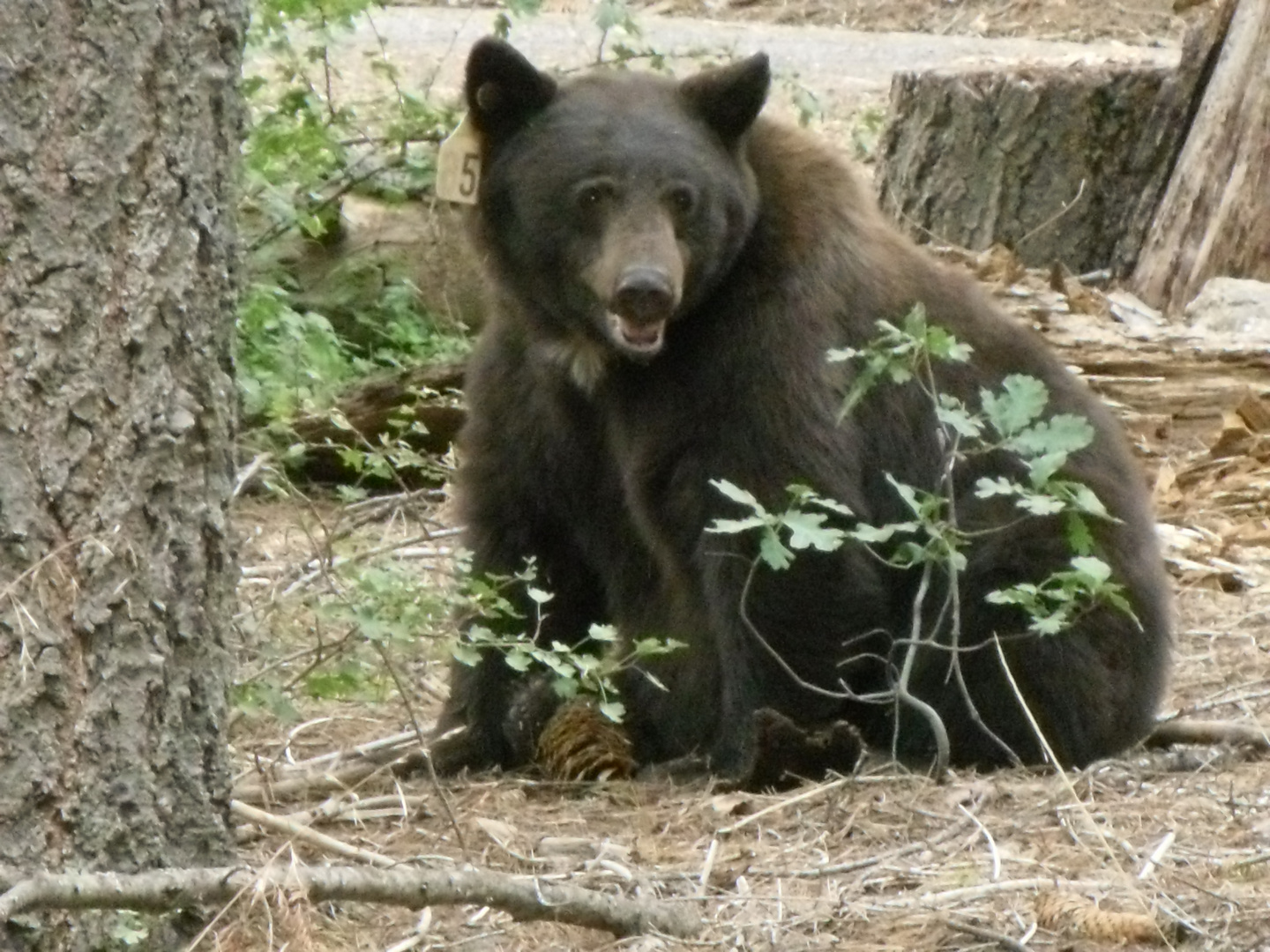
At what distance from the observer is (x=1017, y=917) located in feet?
11.8

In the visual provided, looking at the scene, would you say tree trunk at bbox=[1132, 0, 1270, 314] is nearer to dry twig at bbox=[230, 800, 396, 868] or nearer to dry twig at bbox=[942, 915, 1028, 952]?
dry twig at bbox=[942, 915, 1028, 952]

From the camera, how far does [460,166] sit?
5.48 m

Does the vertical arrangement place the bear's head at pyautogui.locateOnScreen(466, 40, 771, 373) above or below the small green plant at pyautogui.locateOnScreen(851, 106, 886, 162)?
above

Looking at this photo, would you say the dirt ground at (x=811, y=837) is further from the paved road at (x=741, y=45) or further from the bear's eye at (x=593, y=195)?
the paved road at (x=741, y=45)

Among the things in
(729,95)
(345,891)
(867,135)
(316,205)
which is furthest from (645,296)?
(867,135)

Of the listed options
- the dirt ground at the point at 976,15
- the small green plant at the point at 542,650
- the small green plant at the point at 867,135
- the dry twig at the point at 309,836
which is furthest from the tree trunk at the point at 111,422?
the dirt ground at the point at 976,15

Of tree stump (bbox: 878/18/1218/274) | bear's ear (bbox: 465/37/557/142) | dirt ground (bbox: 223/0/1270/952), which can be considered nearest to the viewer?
dirt ground (bbox: 223/0/1270/952)

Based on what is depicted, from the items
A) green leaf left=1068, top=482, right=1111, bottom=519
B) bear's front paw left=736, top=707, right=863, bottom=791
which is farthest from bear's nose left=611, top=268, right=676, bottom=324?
green leaf left=1068, top=482, right=1111, bottom=519

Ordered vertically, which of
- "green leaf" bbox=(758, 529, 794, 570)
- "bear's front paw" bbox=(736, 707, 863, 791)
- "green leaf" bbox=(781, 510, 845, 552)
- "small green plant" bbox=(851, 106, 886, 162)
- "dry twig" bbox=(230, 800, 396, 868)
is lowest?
"bear's front paw" bbox=(736, 707, 863, 791)

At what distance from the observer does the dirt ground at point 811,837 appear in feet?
11.7

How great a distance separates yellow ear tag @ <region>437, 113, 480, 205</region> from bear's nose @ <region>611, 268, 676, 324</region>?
24.1 inches

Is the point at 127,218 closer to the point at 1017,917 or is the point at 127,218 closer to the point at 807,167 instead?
the point at 1017,917

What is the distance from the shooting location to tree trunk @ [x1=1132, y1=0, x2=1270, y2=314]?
30.2ft

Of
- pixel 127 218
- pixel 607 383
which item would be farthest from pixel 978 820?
pixel 127 218
